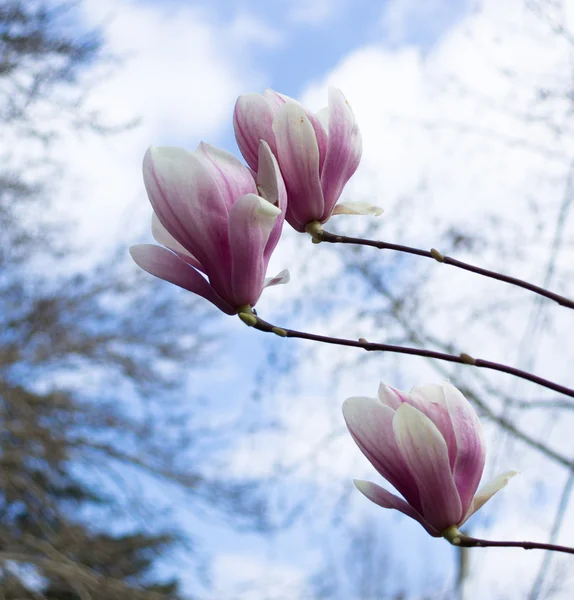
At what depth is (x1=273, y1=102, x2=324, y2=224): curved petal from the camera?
18.4 inches

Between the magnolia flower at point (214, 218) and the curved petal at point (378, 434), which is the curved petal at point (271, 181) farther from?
the curved petal at point (378, 434)

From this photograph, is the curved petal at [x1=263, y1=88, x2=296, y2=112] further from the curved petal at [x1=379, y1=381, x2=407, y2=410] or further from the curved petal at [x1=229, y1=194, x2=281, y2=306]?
the curved petal at [x1=379, y1=381, x2=407, y2=410]

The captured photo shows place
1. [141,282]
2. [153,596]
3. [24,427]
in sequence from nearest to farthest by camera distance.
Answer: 1. [153,596]
2. [24,427]
3. [141,282]

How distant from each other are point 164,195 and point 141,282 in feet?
14.9

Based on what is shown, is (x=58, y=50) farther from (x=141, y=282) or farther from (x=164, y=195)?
(x=164, y=195)

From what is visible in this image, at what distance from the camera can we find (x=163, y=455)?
14.3 ft

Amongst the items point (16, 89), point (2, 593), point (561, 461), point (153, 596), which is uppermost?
point (16, 89)

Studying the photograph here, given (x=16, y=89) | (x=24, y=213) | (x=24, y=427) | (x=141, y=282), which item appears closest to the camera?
(x=16, y=89)

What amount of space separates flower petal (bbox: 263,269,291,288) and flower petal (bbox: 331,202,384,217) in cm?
6

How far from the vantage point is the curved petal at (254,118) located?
480mm

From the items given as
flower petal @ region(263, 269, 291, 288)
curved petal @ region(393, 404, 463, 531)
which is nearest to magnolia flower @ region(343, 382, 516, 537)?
curved petal @ region(393, 404, 463, 531)

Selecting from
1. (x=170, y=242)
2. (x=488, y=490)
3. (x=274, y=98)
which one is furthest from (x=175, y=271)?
(x=488, y=490)

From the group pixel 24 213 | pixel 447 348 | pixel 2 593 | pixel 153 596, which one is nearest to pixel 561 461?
pixel 447 348

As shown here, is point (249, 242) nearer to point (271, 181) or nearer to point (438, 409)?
point (271, 181)
